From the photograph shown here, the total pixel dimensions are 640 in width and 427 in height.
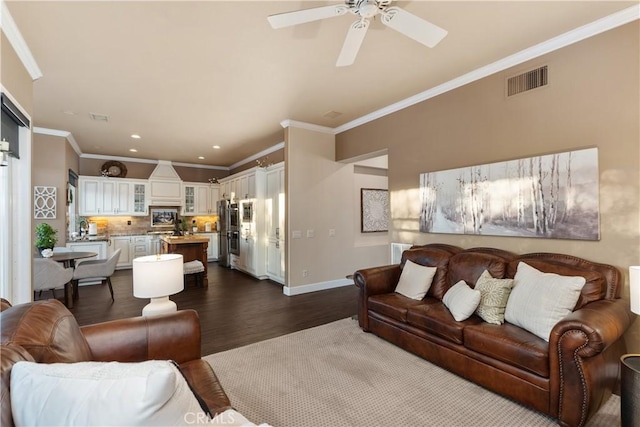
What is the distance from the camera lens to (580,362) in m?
1.76

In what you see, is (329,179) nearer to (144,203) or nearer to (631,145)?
(631,145)

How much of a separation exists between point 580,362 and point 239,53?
11.7 ft

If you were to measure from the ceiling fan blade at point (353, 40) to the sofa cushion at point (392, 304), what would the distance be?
2.33 metres

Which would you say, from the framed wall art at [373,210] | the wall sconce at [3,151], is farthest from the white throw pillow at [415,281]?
the wall sconce at [3,151]

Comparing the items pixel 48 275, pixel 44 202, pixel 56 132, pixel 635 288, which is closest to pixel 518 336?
pixel 635 288

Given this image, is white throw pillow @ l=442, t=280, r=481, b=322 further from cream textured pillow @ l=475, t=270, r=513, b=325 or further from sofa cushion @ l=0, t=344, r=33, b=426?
sofa cushion @ l=0, t=344, r=33, b=426

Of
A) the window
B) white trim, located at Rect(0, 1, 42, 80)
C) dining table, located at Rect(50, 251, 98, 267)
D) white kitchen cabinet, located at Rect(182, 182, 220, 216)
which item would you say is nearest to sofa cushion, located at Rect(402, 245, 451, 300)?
the window

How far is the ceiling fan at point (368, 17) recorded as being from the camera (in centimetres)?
186

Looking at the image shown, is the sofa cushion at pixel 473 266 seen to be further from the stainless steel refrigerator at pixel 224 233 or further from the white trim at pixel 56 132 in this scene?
the white trim at pixel 56 132

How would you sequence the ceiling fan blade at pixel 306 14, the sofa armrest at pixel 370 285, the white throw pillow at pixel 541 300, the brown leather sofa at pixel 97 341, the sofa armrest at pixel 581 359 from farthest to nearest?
the sofa armrest at pixel 370 285, the white throw pillow at pixel 541 300, the ceiling fan blade at pixel 306 14, the sofa armrest at pixel 581 359, the brown leather sofa at pixel 97 341

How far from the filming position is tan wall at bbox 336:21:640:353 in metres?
2.33

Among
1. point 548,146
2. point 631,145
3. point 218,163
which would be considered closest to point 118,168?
point 218,163

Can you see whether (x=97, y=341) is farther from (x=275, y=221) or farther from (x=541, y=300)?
(x=275, y=221)

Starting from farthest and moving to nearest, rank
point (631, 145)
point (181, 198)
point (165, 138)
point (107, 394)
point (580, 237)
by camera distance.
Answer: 1. point (181, 198)
2. point (165, 138)
3. point (580, 237)
4. point (631, 145)
5. point (107, 394)
